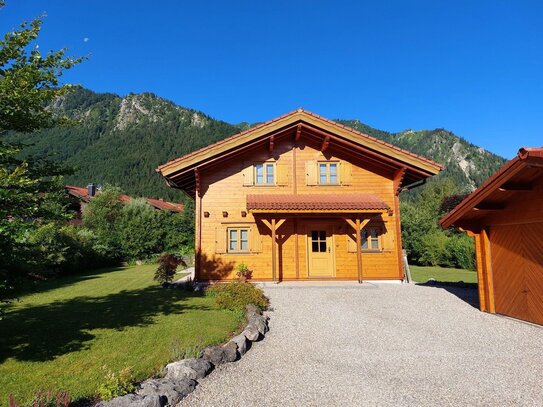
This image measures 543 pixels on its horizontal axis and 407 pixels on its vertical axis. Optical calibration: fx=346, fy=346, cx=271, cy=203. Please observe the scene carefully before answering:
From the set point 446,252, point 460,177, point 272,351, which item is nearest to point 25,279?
point 272,351

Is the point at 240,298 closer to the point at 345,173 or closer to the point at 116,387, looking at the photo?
the point at 116,387

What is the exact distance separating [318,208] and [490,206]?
612 cm

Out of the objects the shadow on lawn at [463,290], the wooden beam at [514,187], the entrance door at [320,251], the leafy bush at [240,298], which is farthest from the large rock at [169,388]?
the entrance door at [320,251]

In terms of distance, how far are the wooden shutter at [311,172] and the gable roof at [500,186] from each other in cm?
664

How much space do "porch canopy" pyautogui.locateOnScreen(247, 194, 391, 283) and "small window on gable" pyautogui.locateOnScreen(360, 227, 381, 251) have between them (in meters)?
0.56

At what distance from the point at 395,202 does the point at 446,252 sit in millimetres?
14347

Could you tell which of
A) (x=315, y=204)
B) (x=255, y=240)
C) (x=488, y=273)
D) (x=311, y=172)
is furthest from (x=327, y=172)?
(x=488, y=273)

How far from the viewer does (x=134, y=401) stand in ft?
13.4

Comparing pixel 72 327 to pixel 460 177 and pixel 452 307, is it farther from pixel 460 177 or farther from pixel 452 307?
pixel 460 177

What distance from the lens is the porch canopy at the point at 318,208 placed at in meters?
13.8

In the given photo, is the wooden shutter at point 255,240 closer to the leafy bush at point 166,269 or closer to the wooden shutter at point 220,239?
the wooden shutter at point 220,239

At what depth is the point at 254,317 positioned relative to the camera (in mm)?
8172

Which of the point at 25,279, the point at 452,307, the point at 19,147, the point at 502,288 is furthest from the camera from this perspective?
the point at 452,307

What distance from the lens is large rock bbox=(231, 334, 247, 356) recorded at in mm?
6352
